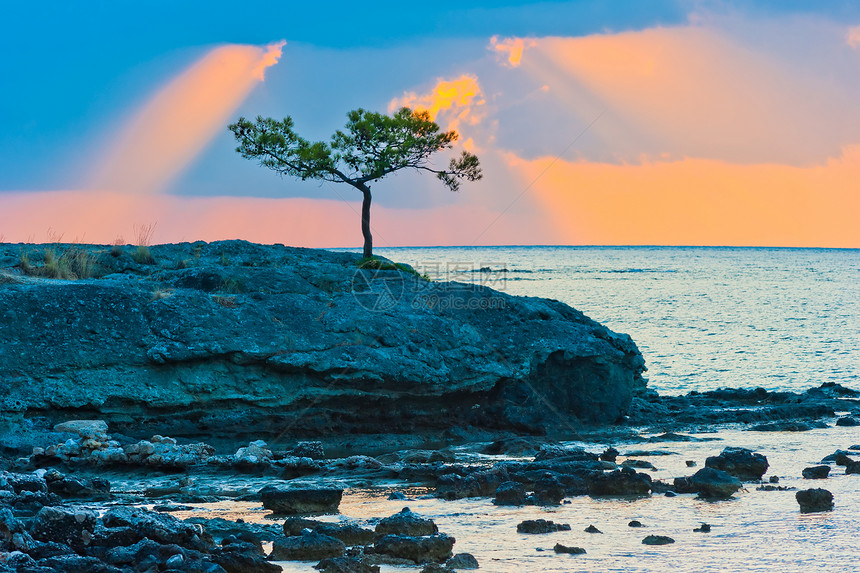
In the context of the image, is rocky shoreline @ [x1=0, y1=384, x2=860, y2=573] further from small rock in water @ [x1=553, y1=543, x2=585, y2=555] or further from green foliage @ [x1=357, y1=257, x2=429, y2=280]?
green foliage @ [x1=357, y1=257, x2=429, y2=280]

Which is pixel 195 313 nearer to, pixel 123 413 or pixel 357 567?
pixel 123 413

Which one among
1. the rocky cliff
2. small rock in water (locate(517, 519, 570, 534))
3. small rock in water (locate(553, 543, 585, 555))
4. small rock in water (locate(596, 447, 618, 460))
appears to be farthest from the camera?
the rocky cliff

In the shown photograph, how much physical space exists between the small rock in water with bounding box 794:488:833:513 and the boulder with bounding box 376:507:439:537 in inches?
276


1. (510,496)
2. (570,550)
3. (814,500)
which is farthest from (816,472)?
(570,550)

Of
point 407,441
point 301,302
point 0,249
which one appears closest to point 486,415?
point 407,441

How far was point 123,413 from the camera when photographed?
2183 centimetres

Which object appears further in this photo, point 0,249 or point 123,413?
point 0,249

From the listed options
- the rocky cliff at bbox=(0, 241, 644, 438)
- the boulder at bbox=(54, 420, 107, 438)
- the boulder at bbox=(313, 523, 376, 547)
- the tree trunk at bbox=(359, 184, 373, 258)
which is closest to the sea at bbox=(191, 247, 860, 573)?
the boulder at bbox=(313, 523, 376, 547)

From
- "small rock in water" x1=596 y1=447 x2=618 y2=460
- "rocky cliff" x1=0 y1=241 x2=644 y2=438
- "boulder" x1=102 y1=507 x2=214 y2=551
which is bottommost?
"small rock in water" x1=596 y1=447 x2=618 y2=460

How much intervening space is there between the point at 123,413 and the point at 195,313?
10.6 ft

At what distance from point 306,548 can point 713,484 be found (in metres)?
8.35

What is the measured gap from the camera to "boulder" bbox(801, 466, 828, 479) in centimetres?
1894

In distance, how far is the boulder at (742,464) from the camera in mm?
18781

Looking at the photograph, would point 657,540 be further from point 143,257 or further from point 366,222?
point 366,222
